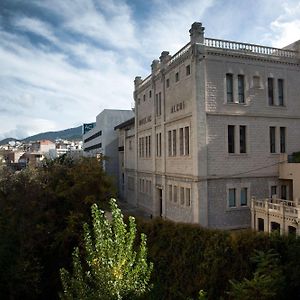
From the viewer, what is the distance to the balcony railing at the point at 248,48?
2623 cm

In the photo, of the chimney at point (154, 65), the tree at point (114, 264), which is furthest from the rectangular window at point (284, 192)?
the tree at point (114, 264)

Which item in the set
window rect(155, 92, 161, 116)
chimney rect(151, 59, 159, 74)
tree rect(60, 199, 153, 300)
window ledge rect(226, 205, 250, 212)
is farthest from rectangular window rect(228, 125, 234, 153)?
tree rect(60, 199, 153, 300)

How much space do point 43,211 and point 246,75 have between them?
59.5ft

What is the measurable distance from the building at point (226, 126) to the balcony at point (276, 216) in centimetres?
168

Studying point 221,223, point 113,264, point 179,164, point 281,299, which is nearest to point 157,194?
point 179,164

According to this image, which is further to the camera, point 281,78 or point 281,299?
point 281,78

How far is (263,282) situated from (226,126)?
14.1 m

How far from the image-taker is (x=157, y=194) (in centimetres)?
3431

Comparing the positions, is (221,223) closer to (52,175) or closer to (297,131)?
(297,131)

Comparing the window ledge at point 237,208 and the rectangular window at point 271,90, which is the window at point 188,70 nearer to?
the rectangular window at point 271,90

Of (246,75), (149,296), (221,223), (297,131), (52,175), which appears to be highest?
(246,75)

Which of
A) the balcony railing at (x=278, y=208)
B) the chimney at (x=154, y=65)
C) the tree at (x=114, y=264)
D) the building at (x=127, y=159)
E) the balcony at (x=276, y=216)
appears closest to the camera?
the tree at (x=114, y=264)

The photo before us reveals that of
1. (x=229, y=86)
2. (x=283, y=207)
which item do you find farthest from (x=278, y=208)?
(x=229, y=86)

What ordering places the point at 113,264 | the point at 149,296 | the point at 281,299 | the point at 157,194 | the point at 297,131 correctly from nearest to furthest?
the point at 113,264, the point at 281,299, the point at 149,296, the point at 297,131, the point at 157,194
